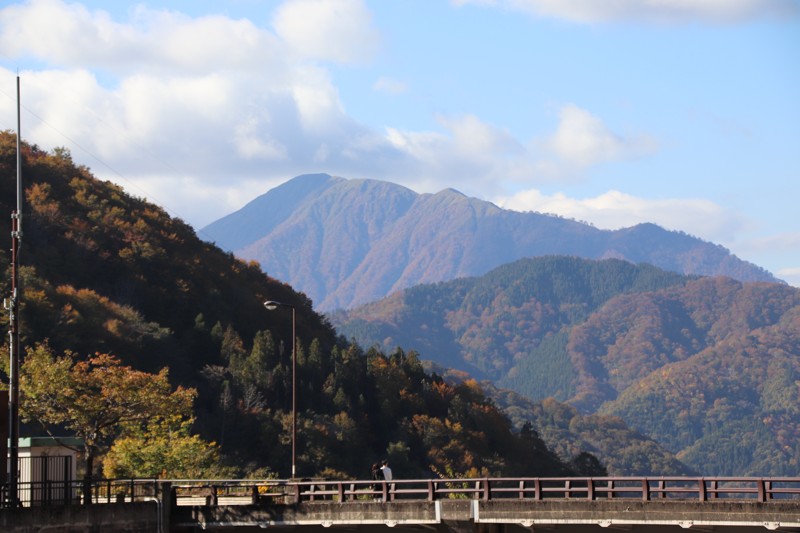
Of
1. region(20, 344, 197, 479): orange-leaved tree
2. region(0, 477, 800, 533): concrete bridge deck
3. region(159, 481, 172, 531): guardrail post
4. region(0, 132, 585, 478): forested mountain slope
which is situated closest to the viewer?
region(0, 477, 800, 533): concrete bridge deck

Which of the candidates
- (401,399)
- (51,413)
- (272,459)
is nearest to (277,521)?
(51,413)

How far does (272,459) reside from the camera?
10550cm

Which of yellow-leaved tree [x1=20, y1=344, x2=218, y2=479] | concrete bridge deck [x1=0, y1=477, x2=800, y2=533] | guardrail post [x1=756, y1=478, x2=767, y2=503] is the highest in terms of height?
yellow-leaved tree [x1=20, y1=344, x2=218, y2=479]

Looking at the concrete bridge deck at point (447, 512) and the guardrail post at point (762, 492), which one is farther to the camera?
the concrete bridge deck at point (447, 512)

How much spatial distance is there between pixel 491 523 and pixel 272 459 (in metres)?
62.3

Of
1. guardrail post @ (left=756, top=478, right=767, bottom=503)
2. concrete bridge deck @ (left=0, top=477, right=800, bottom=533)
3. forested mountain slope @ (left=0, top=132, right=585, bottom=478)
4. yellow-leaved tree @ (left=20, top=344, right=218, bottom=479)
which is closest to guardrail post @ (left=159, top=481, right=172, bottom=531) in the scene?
concrete bridge deck @ (left=0, top=477, right=800, bottom=533)

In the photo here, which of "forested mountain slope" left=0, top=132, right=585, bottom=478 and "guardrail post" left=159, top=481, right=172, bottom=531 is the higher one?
"forested mountain slope" left=0, top=132, right=585, bottom=478

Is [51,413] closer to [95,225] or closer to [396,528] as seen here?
[396,528]

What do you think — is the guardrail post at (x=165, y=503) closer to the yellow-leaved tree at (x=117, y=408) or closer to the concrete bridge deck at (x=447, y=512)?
the concrete bridge deck at (x=447, y=512)

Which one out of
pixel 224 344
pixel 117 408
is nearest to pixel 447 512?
pixel 117 408

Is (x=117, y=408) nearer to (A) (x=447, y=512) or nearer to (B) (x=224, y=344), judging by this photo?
→ (A) (x=447, y=512)

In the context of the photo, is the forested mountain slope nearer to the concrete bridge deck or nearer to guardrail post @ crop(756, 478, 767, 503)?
the concrete bridge deck

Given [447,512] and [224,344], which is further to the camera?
[224,344]

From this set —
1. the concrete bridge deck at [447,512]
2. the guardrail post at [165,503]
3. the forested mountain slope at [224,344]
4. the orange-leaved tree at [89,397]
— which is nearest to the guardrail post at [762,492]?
the concrete bridge deck at [447,512]
